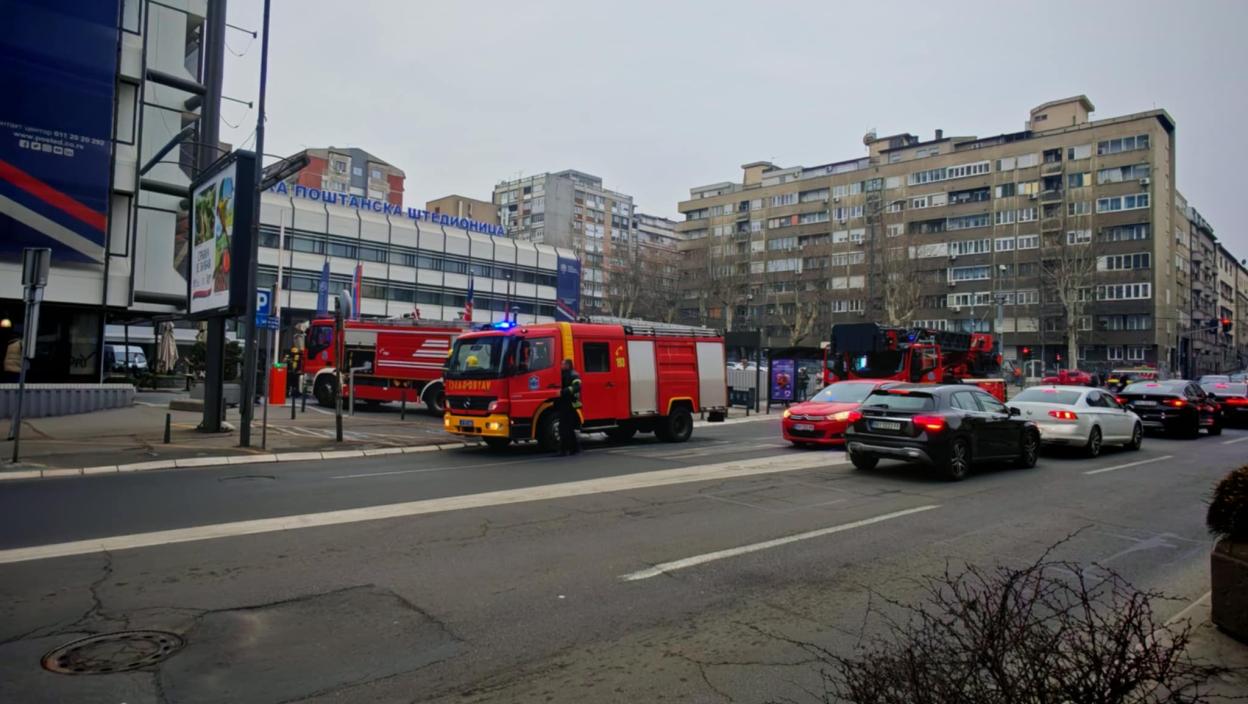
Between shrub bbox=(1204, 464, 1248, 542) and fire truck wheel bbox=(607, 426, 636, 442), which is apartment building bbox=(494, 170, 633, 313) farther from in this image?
shrub bbox=(1204, 464, 1248, 542)

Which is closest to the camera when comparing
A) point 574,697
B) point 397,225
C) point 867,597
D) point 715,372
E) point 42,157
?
point 574,697

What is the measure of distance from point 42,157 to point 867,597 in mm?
25120

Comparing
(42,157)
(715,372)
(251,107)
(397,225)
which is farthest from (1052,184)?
(42,157)

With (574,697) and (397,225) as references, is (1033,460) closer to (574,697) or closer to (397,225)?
(574,697)

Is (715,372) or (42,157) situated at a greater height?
(42,157)

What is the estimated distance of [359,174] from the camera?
11081 cm

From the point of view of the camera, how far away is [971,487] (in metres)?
11.4

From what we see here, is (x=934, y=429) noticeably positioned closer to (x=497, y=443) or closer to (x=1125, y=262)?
(x=497, y=443)

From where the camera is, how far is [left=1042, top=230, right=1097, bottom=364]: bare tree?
6103 cm

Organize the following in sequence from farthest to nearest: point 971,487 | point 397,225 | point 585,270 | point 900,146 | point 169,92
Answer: point 585,270 < point 900,146 < point 397,225 < point 169,92 < point 971,487

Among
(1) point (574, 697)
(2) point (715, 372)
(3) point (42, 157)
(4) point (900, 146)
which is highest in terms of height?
(4) point (900, 146)

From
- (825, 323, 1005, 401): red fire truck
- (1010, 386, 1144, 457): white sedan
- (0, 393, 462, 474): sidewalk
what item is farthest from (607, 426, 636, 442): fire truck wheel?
(825, 323, 1005, 401): red fire truck

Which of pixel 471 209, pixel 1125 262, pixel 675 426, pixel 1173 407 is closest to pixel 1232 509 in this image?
pixel 675 426

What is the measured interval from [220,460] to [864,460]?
1130cm
